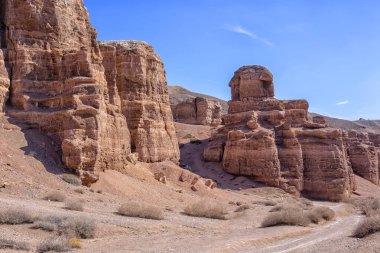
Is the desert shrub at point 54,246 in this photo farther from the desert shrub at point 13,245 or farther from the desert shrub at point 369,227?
the desert shrub at point 369,227

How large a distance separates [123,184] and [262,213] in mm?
8511

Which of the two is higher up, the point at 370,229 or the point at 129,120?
the point at 129,120

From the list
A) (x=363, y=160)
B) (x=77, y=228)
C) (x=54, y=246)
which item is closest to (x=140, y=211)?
(x=77, y=228)

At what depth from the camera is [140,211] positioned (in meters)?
19.2

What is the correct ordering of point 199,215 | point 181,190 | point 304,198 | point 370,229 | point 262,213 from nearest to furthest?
point 370,229
point 199,215
point 262,213
point 181,190
point 304,198

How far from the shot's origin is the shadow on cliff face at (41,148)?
22516mm

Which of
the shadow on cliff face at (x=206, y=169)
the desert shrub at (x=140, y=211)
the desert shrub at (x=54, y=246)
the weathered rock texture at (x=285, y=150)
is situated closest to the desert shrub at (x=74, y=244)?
the desert shrub at (x=54, y=246)

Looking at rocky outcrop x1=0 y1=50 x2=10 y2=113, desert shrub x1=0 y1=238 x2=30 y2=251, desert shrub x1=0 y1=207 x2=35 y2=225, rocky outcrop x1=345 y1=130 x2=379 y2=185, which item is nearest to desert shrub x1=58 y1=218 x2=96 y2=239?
desert shrub x1=0 y1=207 x2=35 y2=225

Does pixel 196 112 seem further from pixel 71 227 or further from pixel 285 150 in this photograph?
pixel 71 227

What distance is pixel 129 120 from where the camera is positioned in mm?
33688

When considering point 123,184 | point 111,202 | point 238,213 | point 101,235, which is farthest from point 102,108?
point 101,235

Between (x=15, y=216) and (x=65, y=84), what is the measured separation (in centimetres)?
1288

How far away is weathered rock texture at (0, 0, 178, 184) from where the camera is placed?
23.8 m

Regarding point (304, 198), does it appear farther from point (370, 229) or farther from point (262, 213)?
point (370, 229)
